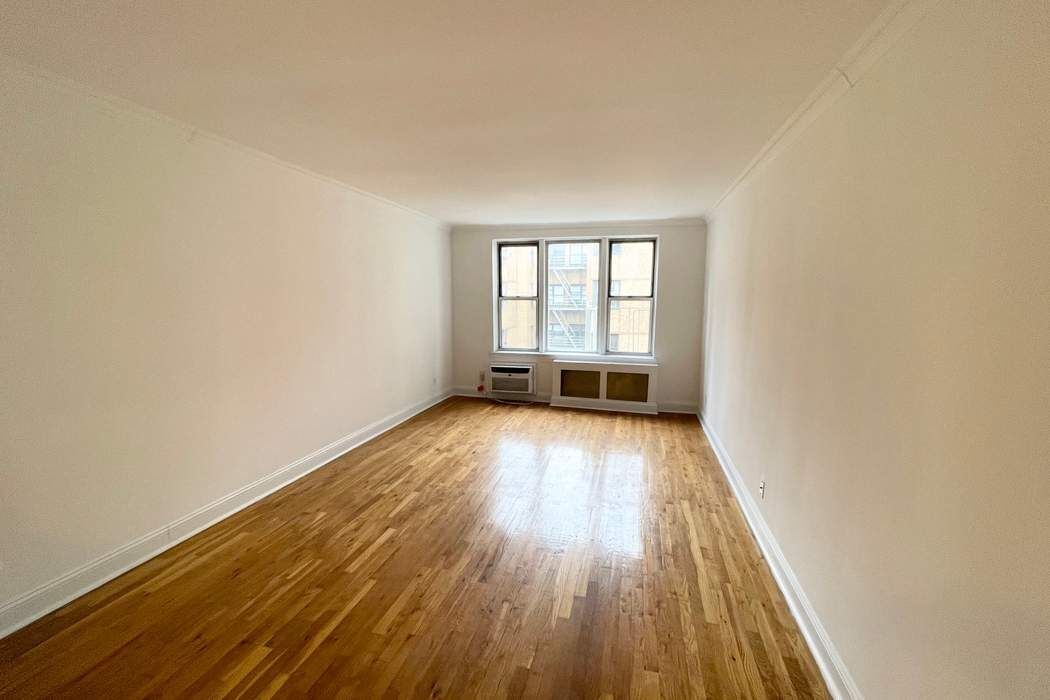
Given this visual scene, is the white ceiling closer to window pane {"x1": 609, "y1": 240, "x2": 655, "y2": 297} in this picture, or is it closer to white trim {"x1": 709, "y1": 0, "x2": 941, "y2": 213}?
white trim {"x1": 709, "y1": 0, "x2": 941, "y2": 213}

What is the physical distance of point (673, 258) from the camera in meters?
5.49

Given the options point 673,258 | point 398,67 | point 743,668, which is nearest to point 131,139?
point 398,67

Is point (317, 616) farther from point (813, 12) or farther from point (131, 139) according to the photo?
point (813, 12)

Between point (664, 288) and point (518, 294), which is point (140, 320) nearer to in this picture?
point (518, 294)

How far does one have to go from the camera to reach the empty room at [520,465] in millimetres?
1104

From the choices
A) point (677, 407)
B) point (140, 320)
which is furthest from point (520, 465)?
point (140, 320)

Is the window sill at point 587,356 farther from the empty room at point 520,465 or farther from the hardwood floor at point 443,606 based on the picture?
the hardwood floor at point 443,606

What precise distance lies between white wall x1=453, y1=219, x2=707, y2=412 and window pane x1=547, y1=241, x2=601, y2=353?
287mm

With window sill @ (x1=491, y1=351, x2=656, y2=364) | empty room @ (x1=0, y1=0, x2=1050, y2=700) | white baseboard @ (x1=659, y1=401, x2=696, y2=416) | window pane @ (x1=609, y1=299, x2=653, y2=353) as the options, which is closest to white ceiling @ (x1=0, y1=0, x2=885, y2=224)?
empty room @ (x1=0, y1=0, x2=1050, y2=700)

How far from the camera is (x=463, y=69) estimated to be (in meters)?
1.80

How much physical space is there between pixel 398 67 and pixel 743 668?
9.35 ft

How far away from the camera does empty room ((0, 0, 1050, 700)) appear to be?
1104 millimetres

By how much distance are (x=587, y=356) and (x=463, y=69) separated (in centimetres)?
456

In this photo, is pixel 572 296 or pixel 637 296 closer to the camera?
pixel 637 296
